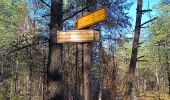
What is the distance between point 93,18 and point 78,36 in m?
0.52

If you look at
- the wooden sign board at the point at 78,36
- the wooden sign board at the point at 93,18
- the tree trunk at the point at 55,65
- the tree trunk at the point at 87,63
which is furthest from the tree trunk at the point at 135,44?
the wooden sign board at the point at 78,36

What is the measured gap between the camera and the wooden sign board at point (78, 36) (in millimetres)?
7840

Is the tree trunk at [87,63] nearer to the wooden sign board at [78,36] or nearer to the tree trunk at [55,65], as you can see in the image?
the tree trunk at [55,65]

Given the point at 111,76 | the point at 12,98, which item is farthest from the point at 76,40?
the point at 12,98

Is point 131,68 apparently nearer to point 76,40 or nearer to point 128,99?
point 128,99

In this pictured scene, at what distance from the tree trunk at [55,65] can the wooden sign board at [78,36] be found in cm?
49

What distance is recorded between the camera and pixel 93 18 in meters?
7.77

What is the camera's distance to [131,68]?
15906mm

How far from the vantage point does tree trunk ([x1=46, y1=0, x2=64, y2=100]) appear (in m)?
8.41

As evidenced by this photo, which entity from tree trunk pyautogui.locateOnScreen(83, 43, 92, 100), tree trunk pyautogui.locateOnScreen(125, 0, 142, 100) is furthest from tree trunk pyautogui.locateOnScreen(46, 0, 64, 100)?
tree trunk pyautogui.locateOnScreen(125, 0, 142, 100)

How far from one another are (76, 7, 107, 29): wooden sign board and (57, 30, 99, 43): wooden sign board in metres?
0.21

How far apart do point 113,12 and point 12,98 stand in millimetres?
8826

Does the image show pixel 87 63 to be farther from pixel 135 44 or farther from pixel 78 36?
pixel 78 36

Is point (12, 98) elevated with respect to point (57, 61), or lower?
lower
